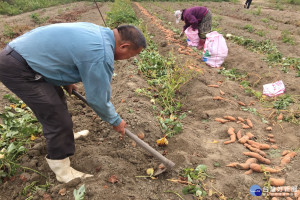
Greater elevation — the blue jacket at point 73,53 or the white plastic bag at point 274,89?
the blue jacket at point 73,53

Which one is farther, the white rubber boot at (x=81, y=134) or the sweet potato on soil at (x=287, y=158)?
the white rubber boot at (x=81, y=134)

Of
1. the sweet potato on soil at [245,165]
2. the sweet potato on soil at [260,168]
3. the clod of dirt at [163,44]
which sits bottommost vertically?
the clod of dirt at [163,44]

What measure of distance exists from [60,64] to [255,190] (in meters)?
2.10

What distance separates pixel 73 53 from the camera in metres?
1.58

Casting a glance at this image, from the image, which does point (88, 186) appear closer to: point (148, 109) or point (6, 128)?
point (6, 128)

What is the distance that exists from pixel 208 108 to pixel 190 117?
0.38 meters

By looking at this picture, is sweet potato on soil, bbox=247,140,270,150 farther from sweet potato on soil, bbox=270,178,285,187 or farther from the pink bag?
the pink bag

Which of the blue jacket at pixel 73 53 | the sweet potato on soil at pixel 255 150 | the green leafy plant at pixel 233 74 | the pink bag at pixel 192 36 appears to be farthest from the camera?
the pink bag at pixel 192 36

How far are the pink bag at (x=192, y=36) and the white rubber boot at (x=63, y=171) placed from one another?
5.24 meters

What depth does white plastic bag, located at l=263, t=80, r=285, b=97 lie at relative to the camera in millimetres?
3855

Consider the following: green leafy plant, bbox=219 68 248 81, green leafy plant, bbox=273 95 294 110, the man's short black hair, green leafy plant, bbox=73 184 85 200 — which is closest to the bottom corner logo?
green leafy plant, bbox=73 184 85 200

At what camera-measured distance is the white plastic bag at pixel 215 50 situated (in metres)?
4.96

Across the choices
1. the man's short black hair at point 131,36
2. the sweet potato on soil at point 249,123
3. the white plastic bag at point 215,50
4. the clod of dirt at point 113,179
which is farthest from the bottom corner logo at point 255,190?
the white plastic bag at point 215,50

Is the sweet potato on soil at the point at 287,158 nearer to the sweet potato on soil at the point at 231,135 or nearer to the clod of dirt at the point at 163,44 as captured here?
the sweet potato on soil at the point at 231,135
